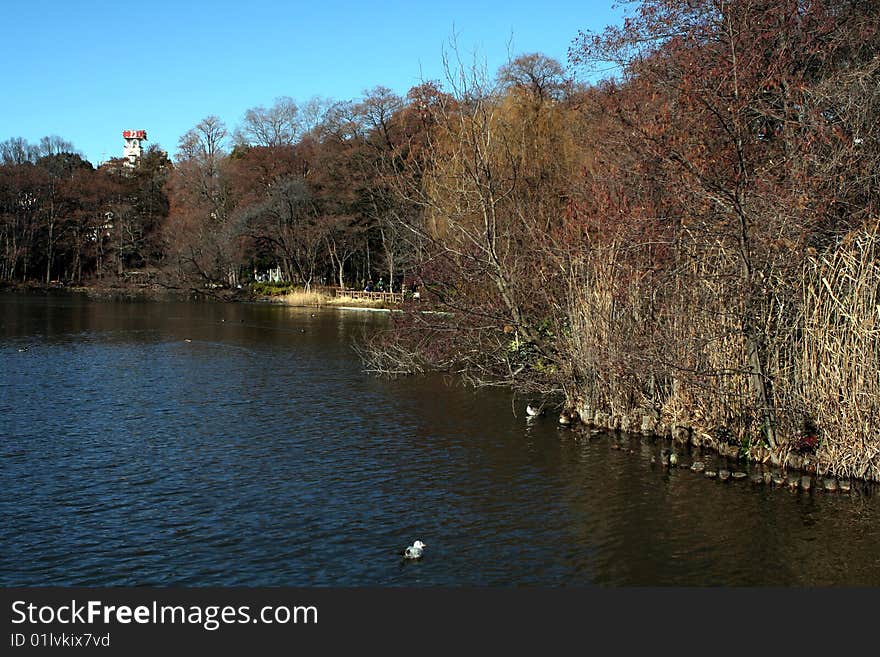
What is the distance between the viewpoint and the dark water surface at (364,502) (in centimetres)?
1004

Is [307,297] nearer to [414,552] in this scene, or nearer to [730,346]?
[730,346]

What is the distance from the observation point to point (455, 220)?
76.5 ft

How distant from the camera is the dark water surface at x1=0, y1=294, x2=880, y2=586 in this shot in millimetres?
10039

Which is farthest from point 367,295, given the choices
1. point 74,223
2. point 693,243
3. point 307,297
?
point 693,243

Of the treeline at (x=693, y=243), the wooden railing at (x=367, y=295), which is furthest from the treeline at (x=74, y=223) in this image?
the treeline at (x=693, y=243)

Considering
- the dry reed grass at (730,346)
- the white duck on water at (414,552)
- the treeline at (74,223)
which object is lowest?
the white duck on water at (414,552)

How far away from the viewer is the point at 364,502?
41.7 feet

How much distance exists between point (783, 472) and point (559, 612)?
6.32 m

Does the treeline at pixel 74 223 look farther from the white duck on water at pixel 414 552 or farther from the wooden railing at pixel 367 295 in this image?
the white duck on water at pixel 414 552

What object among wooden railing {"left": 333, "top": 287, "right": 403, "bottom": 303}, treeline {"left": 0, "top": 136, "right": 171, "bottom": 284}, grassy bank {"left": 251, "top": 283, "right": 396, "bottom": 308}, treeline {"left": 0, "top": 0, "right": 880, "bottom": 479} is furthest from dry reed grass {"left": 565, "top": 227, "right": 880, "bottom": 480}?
treeline {"left": 0, "top": 136, "right": 171, "bottom": 284}

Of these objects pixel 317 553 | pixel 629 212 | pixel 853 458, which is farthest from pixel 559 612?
pixel 629 212

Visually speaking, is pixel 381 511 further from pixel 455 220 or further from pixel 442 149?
pixel 442 149

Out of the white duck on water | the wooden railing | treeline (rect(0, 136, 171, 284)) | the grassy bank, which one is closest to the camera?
the white duck on water

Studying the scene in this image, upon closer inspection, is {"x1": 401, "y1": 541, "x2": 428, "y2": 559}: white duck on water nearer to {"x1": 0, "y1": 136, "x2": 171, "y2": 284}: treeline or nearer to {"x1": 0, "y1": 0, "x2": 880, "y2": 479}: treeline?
{"x1": 0, "y1": 0, "x2": 880, "y2": 479}: treeline
